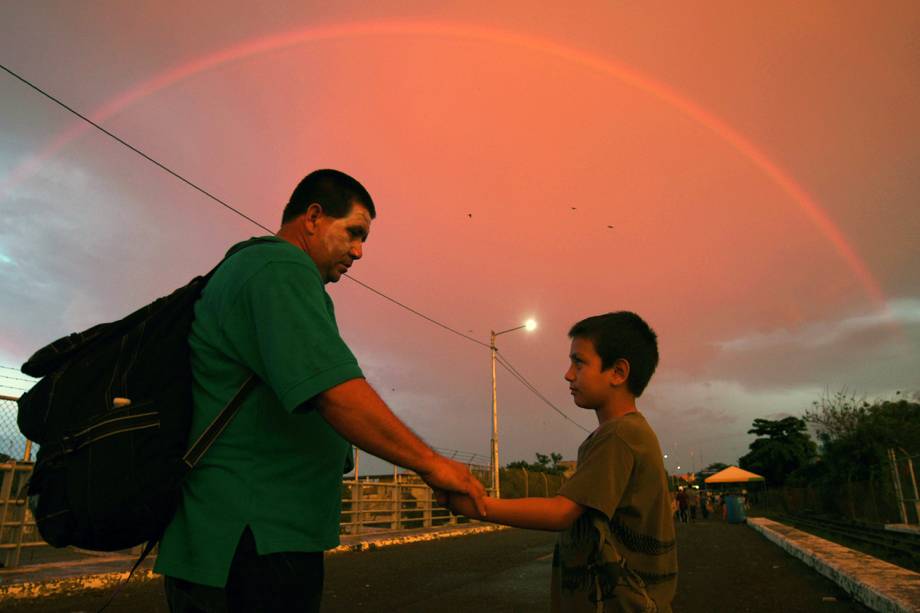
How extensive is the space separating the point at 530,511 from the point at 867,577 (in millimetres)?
5212

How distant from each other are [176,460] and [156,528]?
0.15 m

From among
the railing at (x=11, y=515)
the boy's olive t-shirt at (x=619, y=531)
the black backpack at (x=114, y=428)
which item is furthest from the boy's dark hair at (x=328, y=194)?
the railing at (x=11, y=515)

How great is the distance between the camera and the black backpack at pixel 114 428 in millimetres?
1313

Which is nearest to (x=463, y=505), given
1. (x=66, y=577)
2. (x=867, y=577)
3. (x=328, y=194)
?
(x=328, y=194)

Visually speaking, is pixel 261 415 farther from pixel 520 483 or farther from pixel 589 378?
pixel 520 483

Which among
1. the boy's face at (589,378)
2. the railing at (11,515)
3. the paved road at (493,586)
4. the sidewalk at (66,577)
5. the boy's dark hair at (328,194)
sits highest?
the boy's dark hair at (328,194)

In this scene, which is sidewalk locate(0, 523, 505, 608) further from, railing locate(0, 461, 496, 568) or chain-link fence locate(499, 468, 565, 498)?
chain-link fence locate(499, 468, 565, 498)

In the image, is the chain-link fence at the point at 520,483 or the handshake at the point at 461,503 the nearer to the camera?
the handshake at the point at 461,503

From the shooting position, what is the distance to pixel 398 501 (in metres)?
17.2

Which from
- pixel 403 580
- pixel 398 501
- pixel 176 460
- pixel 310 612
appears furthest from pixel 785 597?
pixel 398 501

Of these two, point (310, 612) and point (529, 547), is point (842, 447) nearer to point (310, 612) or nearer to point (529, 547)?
point (529, 547)

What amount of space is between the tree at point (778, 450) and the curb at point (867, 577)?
59.5 meters

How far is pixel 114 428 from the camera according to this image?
1328 millimetres

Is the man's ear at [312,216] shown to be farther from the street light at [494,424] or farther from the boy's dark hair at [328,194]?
the street light at [494,424]
